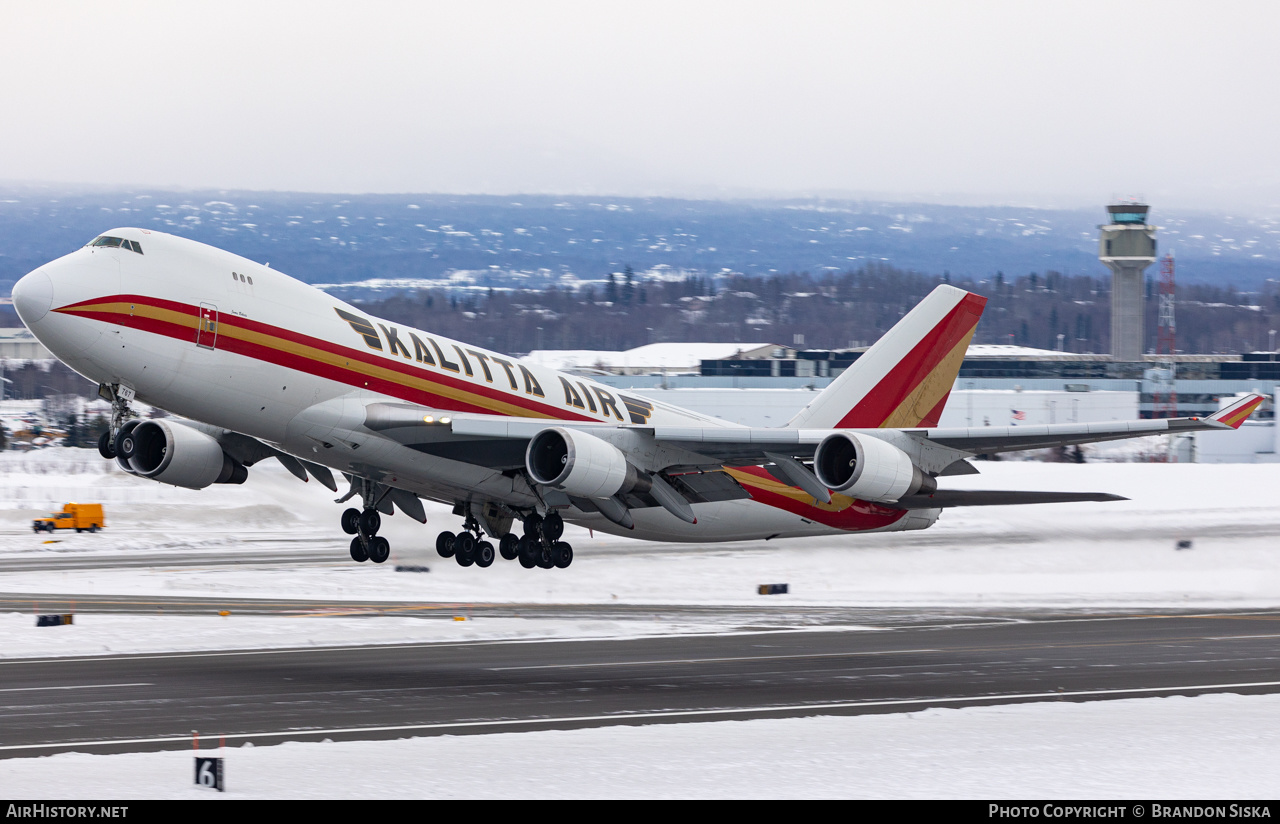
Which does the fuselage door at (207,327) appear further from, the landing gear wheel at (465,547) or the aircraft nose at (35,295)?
the landing gear wheel at (465,547)

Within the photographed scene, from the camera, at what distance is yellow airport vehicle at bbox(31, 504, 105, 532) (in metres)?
58.3

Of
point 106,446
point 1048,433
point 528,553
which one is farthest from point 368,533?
point 1048,433

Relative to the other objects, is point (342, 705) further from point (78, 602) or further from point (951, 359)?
point (951, 359)

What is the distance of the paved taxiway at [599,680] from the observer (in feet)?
71.5

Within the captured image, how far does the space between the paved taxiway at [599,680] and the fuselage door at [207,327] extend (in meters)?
6.51

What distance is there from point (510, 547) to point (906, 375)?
491 inches

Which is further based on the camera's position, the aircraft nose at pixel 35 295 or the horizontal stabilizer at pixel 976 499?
the horizontal stabilizer at pixel 976 499

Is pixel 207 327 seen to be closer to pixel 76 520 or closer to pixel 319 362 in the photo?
pixel 319 362

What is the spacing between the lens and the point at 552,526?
3284 cm

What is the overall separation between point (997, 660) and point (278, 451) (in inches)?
685

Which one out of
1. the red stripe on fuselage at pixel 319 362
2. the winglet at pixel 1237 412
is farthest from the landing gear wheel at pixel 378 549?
the winglet at pixel 1237 412

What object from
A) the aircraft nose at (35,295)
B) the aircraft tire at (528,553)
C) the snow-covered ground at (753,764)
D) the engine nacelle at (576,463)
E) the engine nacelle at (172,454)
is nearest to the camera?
the snow-covered ground at (753,764)

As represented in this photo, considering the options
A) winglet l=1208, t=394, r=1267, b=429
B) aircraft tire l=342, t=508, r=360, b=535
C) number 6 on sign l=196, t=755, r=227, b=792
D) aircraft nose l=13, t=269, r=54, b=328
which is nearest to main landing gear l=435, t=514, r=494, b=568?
aircraft tire l=342, t=508, r=360, b=535

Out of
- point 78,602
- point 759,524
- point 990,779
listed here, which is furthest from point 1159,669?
point 78,602
